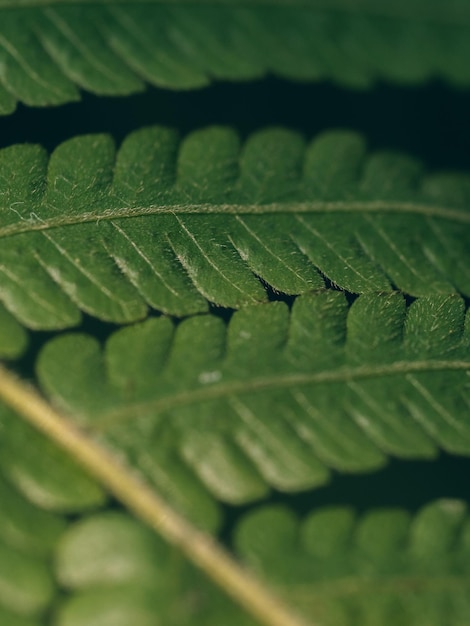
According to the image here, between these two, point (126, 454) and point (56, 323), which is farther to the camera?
point (56, 323)

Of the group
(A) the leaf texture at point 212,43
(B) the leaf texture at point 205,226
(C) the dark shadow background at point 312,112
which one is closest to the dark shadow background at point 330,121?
(C) the dark shadow background at point 312,112

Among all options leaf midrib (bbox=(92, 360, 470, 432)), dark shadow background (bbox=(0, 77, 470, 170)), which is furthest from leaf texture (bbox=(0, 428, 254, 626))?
dark shadow background (bbox=(0, 77, 470, 170))

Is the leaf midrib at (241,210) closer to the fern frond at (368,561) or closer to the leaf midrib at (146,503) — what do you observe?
the leaf midrib at (146,503)

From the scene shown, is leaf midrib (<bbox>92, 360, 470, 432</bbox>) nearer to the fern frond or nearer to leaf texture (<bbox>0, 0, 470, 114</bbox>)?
the fern frond

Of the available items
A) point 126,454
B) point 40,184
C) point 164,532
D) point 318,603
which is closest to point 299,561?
point 318,603

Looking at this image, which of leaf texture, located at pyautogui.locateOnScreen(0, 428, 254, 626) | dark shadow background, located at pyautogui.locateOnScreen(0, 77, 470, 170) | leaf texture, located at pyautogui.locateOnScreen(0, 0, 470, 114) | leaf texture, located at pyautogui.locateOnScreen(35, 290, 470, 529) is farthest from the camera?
dark shadow background, located at pyautogui.locateOnScreen(0, 77, 470, 170)

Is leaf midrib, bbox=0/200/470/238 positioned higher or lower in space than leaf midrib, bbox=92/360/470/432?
higher

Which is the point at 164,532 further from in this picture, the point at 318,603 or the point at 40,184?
the point at 40,184
